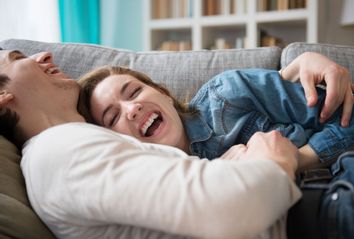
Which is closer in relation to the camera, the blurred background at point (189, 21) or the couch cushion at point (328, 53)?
the couch cushion at point (328, 53)

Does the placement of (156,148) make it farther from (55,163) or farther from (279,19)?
(279,19)

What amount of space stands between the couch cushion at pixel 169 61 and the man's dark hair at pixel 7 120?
1.67 feet

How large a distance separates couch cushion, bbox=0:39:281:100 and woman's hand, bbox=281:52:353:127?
0.32 metres

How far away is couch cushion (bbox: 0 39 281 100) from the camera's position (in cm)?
150

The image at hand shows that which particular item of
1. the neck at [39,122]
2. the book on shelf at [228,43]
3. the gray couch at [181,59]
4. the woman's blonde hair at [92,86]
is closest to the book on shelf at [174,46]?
the book on shelf at [228,43]

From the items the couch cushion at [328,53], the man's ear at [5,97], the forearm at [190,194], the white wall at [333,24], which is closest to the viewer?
the forearm at [190,194]

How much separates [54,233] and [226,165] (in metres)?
0.39

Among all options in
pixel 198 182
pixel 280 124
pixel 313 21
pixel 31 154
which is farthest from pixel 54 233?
pixel 313 21

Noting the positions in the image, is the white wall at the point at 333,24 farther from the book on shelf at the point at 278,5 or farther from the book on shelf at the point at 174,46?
the book on shelf at the point at 174,46

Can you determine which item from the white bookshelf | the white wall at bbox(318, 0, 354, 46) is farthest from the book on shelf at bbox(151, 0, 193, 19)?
the white wall at bbox(318, 0, 354, 46)

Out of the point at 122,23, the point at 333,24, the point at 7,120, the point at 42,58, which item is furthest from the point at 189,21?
the point at 7,120

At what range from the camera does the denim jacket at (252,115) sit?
1.08 m

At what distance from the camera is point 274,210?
2.14 feet

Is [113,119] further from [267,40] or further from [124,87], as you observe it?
[267,40]
